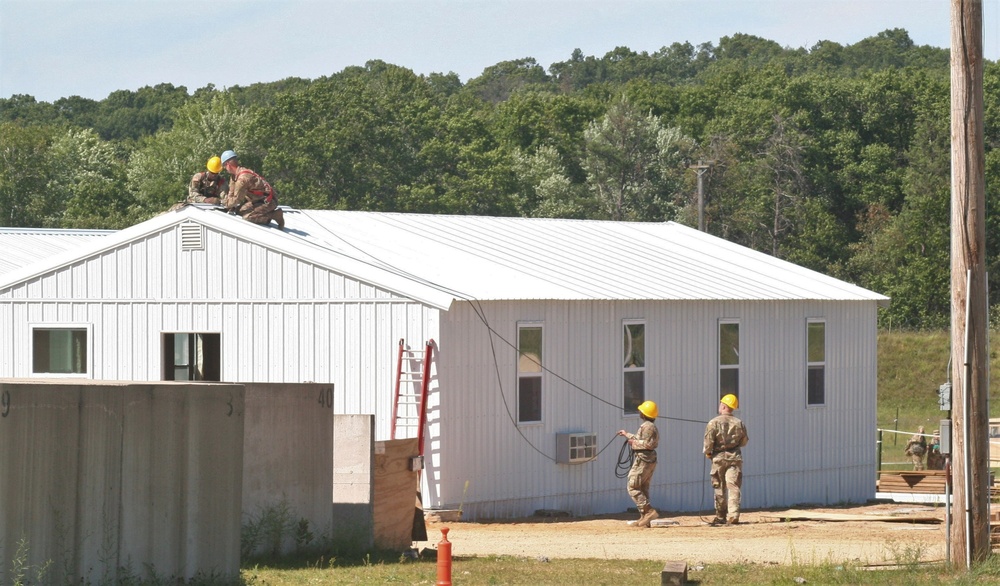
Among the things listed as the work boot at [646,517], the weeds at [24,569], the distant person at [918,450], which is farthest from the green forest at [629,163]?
the weeds at [24,569]

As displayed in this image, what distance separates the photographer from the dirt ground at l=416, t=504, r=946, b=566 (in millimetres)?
16594

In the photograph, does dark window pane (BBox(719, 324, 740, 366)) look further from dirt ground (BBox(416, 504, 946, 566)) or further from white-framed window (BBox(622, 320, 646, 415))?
dirt ground (BBox(416, 504, 946, 566))

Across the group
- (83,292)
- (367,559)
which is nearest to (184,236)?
(83,292)

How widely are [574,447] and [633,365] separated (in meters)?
1.86

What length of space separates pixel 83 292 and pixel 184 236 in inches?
72.8

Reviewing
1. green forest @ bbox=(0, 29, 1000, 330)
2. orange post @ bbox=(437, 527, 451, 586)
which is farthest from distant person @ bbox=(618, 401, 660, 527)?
green forest @ bbox=(0, 29, 1000, 330)

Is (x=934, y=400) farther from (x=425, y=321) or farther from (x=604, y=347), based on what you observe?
(x=425, y=321)

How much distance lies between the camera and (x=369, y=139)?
71.1 metres

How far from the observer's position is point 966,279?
575 inches

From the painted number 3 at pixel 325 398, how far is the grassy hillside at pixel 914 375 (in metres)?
34.3

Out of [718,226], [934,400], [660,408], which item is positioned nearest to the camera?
[660,408]

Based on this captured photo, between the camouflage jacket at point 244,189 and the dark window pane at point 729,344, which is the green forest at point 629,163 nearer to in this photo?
the dark window pane at point 729,344

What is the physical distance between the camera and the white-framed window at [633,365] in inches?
911

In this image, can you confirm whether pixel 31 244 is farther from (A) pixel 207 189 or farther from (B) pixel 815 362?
(B) pixel 815 362
